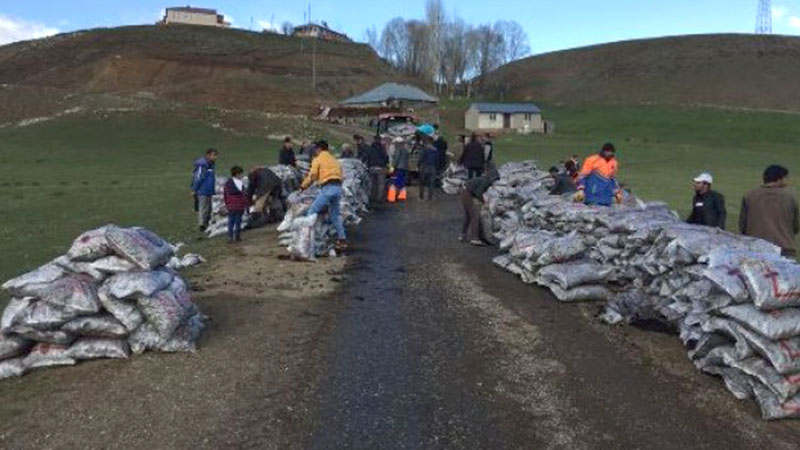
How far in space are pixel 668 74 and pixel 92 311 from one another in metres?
110

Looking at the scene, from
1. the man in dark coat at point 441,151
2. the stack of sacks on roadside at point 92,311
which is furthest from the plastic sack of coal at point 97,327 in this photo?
the man in dark coat at point 441,151

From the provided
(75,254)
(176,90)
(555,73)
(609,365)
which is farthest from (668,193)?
(555,73)

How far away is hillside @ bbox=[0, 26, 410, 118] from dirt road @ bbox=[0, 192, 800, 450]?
178 ft

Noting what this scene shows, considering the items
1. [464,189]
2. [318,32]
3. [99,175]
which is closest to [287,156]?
[464,189]

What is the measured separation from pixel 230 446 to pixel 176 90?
71.1 metres

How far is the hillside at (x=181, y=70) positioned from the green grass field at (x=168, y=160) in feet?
39.3

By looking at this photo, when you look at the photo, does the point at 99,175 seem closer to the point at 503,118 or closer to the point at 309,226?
the point at 309,226

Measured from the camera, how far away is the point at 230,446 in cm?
529

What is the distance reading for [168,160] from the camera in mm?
40219

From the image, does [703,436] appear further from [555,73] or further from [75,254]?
[555,73]

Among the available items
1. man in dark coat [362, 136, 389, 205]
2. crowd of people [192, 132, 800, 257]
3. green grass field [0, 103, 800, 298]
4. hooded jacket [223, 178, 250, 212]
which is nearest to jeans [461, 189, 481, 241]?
crowd of people [192, 132, 800, 257]

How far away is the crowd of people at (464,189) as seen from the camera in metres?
8.38

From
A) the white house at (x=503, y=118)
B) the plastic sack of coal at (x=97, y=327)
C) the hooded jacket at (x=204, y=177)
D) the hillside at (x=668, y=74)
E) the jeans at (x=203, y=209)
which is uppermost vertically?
the hillside at (x=668, y=74)

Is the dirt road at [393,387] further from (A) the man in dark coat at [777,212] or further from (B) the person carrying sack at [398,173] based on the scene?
(B) the person carrying sack at [398,173]
